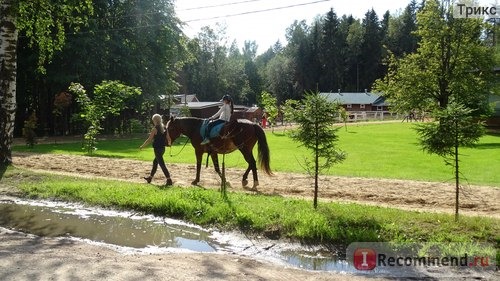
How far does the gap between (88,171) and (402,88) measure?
89.1ft

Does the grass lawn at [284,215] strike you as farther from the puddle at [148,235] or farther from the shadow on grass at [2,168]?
the shadow on grass at [2,168]

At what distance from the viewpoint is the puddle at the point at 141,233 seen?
7.04m

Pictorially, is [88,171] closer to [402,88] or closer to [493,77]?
[402,88]

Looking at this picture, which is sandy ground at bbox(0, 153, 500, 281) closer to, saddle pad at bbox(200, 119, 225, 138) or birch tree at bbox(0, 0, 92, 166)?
saddle pad at bbox(200, 119, 225, 138)

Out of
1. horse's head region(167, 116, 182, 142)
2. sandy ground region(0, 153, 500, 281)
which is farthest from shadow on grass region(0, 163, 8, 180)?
horse's head region(167, 116, 182, 142)

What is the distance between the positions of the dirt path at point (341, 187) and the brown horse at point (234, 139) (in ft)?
2.34

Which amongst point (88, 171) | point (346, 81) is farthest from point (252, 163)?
point (346, 81)

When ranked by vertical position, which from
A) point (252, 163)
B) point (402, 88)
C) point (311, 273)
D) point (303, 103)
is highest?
point (402, 88)

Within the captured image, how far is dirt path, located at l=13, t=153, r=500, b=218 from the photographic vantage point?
9.94 metres

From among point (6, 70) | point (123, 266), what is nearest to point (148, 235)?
point (123, 266)

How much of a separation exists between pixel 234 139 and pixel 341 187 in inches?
127

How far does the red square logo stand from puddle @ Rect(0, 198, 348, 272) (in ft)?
0.60

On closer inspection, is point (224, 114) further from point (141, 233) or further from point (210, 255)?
point (210, 255)

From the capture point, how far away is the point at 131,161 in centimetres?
1738
